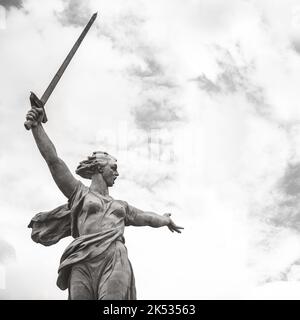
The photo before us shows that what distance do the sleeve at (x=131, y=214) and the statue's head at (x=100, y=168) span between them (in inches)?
29.8

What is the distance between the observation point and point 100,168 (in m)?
15.1

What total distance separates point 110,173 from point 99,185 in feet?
1.27

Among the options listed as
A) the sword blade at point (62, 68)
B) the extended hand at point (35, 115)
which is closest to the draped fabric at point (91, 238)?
the extended hand at point (35, 115)

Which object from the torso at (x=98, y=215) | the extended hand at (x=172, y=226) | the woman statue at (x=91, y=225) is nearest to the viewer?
the woman statue at (x=91, y=225)

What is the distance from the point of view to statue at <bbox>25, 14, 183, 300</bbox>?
13.0 meters

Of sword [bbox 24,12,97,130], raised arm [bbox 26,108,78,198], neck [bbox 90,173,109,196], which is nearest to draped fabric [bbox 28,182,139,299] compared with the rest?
neck [bbox 90,173,109,196]

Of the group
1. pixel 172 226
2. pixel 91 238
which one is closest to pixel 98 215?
pixel 91 238

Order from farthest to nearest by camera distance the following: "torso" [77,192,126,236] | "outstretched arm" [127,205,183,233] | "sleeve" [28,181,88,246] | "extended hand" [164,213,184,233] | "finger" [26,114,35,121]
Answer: "extended hand" [164,213,184,233] → "outstretched arm" [127,205,183,233] → "sleeve" [28,181,88,246] → "finger" [26,114,35,121] → "torso" [77,192,126,236]

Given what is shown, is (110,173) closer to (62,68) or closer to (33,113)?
(33,113)

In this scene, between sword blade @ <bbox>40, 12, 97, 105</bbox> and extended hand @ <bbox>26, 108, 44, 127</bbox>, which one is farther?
sword blade @ <bbox>40, 12, 97, 105</bbox>

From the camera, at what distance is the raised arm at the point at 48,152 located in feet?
46.3

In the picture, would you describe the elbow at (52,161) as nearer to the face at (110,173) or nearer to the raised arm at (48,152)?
the raised arm at (48,152)

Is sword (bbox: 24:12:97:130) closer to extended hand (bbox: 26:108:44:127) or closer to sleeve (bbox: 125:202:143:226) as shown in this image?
extended hand (bbox: 26:108:44:127)
